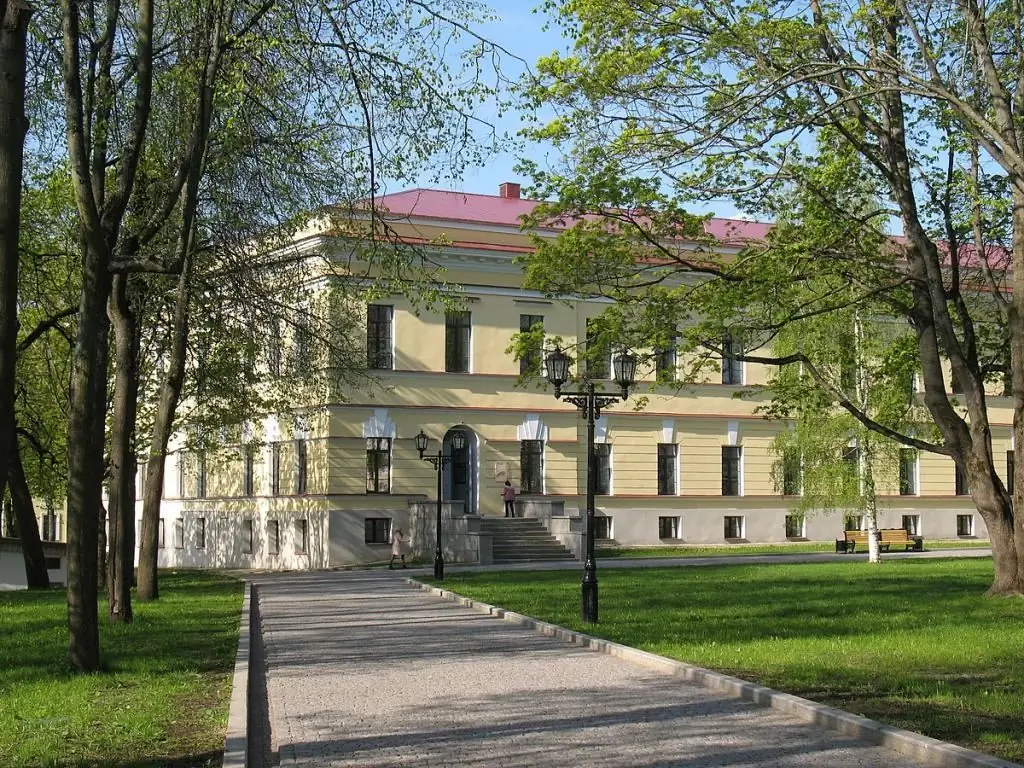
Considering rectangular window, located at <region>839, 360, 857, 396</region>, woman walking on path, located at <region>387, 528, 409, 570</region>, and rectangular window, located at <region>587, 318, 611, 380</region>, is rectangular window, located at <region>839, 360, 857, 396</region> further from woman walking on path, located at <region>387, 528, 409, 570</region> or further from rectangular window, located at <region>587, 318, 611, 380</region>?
woman walking on path, located at <region>387, 528, 409, 570</region>

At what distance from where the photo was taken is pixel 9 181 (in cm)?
778

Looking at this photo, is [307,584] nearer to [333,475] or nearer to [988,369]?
[333,475]

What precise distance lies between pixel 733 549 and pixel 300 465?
49.0 feet

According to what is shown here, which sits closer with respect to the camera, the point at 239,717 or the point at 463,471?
the point at 239,717

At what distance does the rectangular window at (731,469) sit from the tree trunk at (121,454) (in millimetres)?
31230

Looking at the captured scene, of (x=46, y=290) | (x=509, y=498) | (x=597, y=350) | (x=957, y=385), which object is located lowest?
(x=509, y=498)

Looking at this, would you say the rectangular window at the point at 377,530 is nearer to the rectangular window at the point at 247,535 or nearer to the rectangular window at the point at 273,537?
the rectangular window at the point at 273,537

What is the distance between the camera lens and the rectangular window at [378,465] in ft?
137

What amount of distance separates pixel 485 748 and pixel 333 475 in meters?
32.4

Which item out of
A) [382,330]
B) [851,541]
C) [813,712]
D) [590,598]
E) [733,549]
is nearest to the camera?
[813,712]

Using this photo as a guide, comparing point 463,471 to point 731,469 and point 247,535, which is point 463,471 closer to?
point 247,535

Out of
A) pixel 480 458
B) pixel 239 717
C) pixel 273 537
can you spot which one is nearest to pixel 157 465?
pixel 239 717

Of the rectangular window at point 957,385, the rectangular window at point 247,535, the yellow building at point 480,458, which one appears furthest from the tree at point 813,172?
the rectangular window at point 247,535

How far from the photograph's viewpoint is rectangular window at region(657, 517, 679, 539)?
153ft
